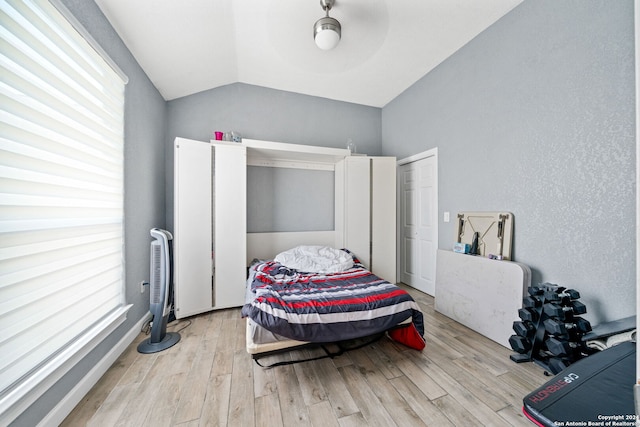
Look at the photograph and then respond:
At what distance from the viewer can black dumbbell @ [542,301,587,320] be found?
164 centimetres

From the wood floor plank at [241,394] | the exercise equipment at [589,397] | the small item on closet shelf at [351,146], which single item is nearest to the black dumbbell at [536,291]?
the exercise equipment at [589,397]

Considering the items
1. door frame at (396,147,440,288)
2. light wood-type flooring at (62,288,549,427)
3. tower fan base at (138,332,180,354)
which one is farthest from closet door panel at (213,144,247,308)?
door frame at (396,147,440,288)

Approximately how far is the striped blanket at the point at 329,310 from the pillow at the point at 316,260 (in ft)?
1.51

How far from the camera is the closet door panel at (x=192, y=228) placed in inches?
102

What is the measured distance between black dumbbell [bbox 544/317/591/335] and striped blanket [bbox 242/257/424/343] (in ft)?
2.77

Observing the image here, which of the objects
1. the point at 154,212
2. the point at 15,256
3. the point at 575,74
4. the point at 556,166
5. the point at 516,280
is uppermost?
the point at 575,74

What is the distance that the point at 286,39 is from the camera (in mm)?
2568

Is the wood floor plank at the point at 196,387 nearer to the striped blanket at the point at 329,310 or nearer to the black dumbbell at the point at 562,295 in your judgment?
the striped blanket at the point at 329,310

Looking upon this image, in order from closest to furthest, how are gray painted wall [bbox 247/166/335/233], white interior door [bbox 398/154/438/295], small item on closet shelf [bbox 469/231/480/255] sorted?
small item on closet shelf [bbox 469/231/480/255] < white interior door [bbox 398/154/438/295] < gray painted wall [bbox 247/166/335/233]

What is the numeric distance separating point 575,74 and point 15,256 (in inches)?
144

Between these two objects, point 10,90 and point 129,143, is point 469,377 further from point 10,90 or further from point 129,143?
point 129,143

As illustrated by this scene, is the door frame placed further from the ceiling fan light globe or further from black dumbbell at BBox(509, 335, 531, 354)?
the ceiling fan light globe

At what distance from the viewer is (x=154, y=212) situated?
275 cm

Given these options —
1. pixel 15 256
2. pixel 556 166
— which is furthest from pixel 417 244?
pixel 15 256
